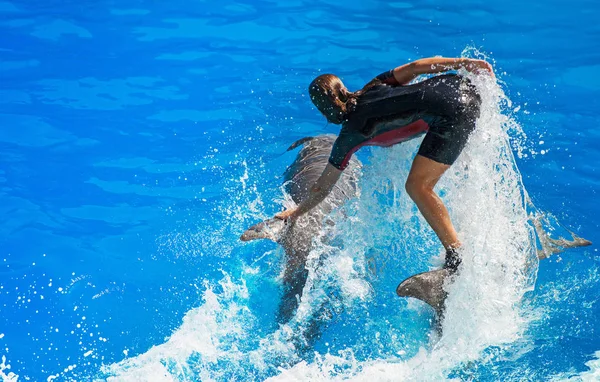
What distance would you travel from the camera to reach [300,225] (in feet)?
18.5

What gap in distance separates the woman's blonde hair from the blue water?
926mm

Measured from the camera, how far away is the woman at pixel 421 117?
473 cm

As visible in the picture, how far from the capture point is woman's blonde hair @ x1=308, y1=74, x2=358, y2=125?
482 centimetres

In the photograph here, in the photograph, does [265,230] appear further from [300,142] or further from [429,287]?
[300,142]

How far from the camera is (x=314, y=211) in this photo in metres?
5.86

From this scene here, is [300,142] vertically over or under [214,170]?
under

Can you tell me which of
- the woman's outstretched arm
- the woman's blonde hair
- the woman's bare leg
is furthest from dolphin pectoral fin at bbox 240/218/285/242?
the woman's outstretched arm

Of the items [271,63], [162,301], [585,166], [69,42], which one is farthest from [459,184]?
[69,42]

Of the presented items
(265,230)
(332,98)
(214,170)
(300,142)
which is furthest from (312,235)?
(214,170)

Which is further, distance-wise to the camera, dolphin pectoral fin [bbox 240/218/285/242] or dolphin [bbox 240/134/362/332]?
dolphin [bbox 240/134/362/332]

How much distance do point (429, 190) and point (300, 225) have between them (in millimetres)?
1282

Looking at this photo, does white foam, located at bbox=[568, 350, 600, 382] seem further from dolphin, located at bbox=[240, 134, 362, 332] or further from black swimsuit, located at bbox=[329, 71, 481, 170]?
dolphin, located at bbox=[240, 134, 362, 332]

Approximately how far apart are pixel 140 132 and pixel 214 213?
2062mm

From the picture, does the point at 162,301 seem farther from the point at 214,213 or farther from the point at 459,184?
the point at 459,184
